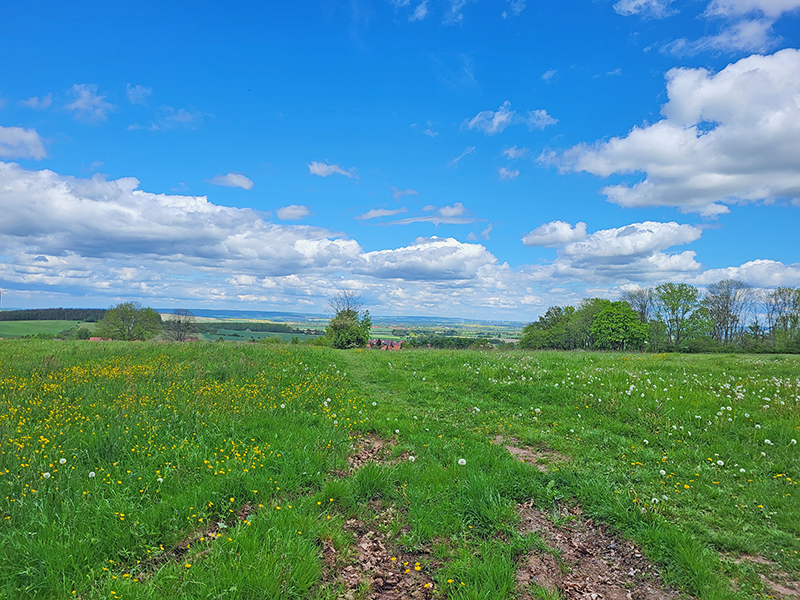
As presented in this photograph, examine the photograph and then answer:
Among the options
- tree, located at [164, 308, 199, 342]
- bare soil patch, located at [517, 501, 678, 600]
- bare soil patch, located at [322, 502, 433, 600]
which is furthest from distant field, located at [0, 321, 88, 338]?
bare soil patch, located at [517, 501, 678, 600]

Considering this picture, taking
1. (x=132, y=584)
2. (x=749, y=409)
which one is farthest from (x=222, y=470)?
(x=749, y=409)

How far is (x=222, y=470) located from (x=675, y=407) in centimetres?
1039

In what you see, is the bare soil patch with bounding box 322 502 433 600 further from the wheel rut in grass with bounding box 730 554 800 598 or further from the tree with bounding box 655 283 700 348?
the tree with bounding box 655 283 700 348

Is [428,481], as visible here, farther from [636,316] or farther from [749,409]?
[636,316]

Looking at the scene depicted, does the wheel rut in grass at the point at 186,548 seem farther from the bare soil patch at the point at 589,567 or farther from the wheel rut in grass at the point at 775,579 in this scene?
the wheel rut in grass at the point at 775,579

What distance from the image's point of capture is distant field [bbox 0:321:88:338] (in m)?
71.8

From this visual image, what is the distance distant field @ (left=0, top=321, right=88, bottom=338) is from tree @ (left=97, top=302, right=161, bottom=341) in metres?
8.07

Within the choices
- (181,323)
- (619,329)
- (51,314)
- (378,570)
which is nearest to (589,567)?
(378,570)

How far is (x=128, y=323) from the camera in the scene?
7506 centimetres

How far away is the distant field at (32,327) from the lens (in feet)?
236

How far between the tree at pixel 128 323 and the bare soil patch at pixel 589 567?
78.2 metres

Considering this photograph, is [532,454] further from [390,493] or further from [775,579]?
[775,579]

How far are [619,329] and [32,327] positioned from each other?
115314 mm

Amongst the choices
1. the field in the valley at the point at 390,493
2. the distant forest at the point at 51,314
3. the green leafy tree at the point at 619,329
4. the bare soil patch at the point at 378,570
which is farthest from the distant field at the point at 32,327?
the green leafy tree at the point at 619,329
